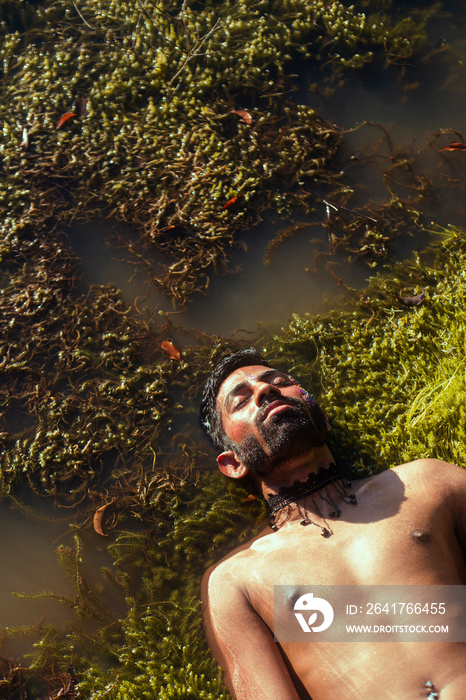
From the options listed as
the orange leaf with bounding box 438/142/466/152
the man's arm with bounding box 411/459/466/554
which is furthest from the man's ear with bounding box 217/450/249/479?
the orange leaf with bounding box 438/142/466/152

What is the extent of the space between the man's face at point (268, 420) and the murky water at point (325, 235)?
1.01m

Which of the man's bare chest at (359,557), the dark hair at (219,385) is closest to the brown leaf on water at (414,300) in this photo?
the dark hair at (219,385)

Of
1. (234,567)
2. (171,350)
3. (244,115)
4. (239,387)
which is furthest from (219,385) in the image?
(244,115)

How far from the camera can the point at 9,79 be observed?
534 centimetres

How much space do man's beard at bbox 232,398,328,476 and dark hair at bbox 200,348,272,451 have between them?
400 millimetres

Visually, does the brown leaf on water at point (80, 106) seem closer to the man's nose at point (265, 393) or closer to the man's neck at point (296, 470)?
the man's nose at point (265, 393)

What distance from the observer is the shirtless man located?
2805 millimetres

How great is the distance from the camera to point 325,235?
473 cm

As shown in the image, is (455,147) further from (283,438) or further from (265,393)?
(283,438)

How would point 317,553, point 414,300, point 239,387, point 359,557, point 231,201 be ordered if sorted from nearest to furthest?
point 359,557 < point 317,553 < point 239,387 < point 414,300 < point 231,201

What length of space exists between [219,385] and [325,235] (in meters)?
1.83

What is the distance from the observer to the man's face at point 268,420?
335 centimetres

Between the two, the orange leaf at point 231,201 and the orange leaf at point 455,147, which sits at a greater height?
the orange leaf at point 455,147

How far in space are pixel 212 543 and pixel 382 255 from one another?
2847 millimetres
